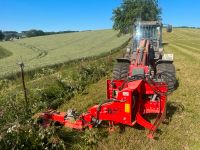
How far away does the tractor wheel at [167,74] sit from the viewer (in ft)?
33.4

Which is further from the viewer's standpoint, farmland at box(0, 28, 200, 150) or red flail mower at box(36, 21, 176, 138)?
red flail mower at box(36, 21, 176, 138)

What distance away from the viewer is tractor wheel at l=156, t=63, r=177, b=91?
33.4ft

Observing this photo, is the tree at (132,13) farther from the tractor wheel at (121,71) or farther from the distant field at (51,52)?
the tractor wheel at (121,71)

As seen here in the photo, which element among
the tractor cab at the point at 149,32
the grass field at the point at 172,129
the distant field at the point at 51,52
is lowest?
the distant field at the point at 51,52

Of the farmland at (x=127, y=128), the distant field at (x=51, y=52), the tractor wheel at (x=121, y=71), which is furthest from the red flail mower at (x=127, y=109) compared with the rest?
the distant field at (x=51, y=52)

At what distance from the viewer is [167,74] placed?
10.2 meters

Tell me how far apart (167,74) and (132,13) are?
113 feet

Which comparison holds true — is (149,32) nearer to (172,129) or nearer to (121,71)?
(121,71)

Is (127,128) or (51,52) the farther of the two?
(51,52)

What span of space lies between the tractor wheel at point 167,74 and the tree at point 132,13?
30.5 meters

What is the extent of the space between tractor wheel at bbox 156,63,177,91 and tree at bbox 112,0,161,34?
30519 mm

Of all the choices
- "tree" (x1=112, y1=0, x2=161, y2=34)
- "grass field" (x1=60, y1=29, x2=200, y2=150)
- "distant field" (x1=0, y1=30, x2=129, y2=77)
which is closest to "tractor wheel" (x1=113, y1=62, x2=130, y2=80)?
"grass field" (x1=60, y1=29, x2=200, y2=150)

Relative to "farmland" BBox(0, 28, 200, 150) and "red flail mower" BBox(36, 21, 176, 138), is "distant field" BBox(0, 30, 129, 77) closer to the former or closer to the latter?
"farmland" BBox(0, 28, 200, 150)

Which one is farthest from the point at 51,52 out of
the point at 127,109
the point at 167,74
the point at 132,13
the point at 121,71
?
the point at 127,109
